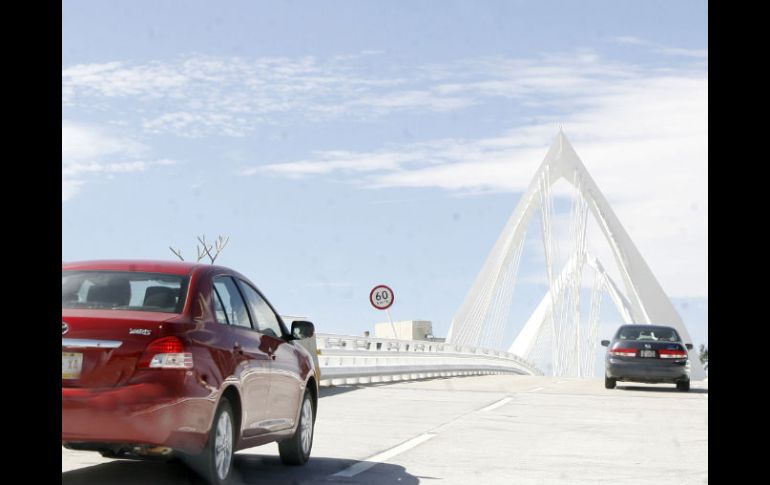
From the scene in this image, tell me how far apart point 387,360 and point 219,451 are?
68.6 ft

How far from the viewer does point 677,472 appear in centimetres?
1063

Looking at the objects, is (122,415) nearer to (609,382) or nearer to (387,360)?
(609,382)

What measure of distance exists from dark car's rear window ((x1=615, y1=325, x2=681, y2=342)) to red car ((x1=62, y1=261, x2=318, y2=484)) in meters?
18.2

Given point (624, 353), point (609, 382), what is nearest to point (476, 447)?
point (624, 353)

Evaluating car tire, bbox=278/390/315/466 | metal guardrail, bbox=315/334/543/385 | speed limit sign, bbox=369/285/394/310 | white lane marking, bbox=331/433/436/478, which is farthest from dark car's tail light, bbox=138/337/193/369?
speed limit sign, bbox=369/285/394/310

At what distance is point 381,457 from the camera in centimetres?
1137

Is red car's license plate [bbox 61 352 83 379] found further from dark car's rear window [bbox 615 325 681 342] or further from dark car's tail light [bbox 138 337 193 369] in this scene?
dark car's rear window [bbox 615 325 681 342]

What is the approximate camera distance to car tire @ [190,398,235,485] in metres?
8.34

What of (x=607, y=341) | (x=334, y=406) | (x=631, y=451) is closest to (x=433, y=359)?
(x=607, y=341)

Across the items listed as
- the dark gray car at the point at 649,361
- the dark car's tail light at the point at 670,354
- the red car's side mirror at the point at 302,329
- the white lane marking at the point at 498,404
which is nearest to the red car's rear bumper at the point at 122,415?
the red car's side mirror at the point at 302,329
